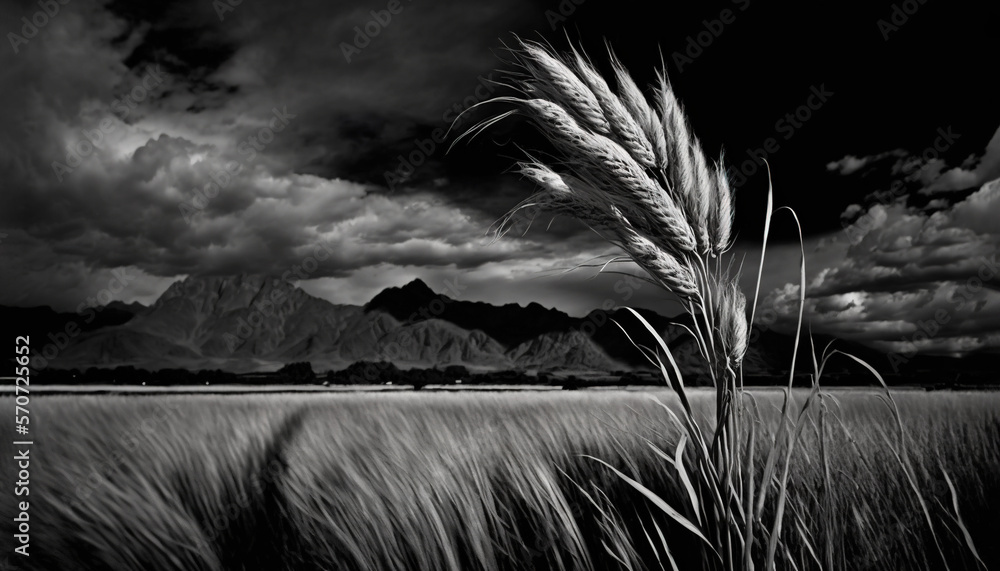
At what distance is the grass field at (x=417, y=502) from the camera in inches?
80.5

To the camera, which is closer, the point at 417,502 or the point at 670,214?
the point at 670,214

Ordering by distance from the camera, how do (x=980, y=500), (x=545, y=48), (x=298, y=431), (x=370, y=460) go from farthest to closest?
(x=298, y=431), (x=980, y=500), (x=370, y=460), (x=545, y=48)

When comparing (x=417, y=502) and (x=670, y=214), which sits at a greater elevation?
(x=670, y=214)

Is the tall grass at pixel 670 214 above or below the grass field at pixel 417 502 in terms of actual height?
above

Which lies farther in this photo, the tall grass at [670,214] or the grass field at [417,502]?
the grass field at [417,502]

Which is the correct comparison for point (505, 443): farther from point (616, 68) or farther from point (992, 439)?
point (992, 439)

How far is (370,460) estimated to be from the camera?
2639 mm

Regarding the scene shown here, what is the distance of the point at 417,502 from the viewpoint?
2.20 metres

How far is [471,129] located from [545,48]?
1.17 ft

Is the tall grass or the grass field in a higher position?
the tall grass

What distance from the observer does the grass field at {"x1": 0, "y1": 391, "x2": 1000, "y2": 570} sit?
2.04 metres

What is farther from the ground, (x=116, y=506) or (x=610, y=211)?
(x=610, y=211)

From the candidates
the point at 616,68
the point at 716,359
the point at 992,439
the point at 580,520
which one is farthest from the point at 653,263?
the point at 992,439

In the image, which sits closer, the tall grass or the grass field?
the tall grass
